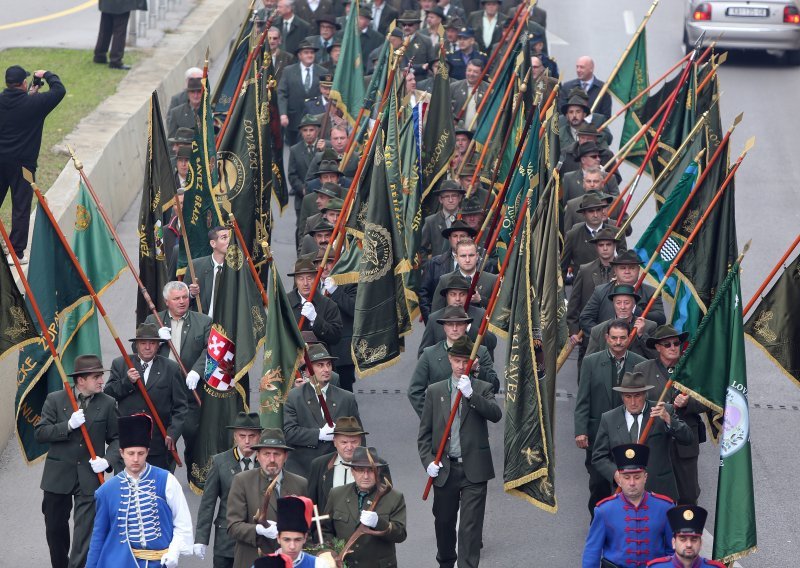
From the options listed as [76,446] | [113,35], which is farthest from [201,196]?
[113,35]

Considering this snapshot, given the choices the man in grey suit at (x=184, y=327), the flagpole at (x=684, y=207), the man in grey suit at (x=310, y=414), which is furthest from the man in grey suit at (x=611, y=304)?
the man in grey suit at (x=184, y=327)

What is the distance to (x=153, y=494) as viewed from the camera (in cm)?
1183

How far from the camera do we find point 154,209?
1598 centimetres

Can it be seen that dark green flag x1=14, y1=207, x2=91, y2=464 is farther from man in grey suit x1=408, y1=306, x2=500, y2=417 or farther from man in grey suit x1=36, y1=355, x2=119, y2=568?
man in grey suit x1=408, y1=306, x2=500, y2=417

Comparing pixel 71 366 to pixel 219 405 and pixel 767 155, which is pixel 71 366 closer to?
pixel 219 405

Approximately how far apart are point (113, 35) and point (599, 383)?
13.2 meters

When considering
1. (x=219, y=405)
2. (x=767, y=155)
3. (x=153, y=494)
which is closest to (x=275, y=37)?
(x=767, y=155)

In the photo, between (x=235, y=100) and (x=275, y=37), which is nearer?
(x=235, y=100)

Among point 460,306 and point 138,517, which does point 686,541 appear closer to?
point 138,517

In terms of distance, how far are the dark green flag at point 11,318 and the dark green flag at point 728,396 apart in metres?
5.20

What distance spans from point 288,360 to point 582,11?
824 inches

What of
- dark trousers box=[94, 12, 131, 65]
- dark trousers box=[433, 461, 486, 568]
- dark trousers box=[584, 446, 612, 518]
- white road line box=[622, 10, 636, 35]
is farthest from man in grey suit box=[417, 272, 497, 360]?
white road line box=[622, 10, 636, 35]

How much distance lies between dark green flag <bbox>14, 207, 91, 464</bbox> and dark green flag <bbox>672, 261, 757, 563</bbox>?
5167 mm

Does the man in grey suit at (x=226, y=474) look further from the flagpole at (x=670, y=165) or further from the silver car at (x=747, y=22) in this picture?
the silver car at (x=747, y=22)
